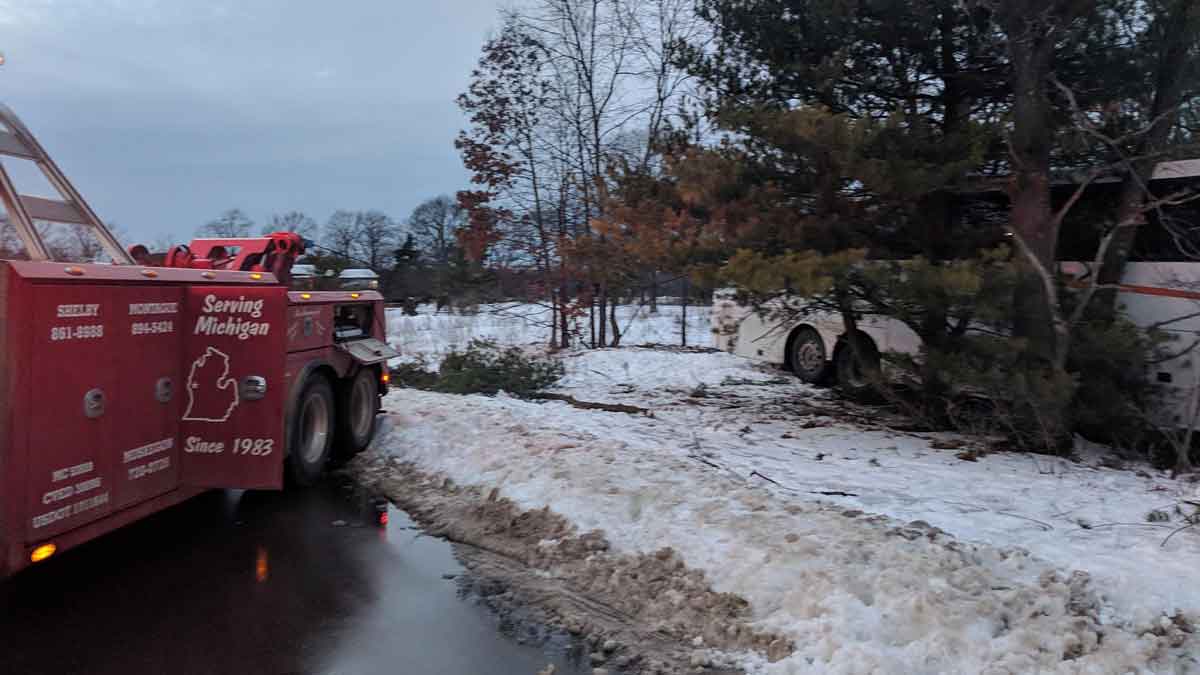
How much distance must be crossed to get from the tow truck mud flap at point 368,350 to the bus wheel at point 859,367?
5.58m

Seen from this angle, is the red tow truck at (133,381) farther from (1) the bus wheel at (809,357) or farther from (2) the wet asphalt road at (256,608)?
(1) the bus wheel at (809,357)

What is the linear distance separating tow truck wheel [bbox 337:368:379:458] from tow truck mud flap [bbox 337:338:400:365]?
152 mm

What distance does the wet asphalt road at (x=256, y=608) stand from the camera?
4.29m

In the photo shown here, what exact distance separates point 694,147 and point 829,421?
3921 mm

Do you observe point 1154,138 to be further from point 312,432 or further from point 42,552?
point 42,552

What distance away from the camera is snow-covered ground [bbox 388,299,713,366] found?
21.8 meters

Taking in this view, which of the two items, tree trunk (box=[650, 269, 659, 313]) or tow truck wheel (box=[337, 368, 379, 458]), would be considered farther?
tree trunk (box=[650, 269, 659, 313])

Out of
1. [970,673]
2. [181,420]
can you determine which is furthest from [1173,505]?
[181,420]

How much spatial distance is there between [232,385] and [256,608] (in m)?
1.86

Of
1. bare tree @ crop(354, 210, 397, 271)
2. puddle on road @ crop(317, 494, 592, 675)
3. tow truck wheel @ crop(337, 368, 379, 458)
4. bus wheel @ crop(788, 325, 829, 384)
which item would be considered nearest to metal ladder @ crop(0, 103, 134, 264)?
tow truck wheel @ crop(337, 368, 379, 458)

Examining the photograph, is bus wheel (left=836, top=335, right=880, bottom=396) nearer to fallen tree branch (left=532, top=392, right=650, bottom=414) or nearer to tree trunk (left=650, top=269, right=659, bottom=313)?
fallen tree branch (left=532, top=392, right=650, bottom=414)

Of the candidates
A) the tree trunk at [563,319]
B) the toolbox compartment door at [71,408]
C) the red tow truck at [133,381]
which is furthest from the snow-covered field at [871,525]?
the tree trunk at [563,319]

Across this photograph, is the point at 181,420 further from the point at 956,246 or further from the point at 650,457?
the point at 956,246

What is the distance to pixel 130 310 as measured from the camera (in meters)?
5.45
